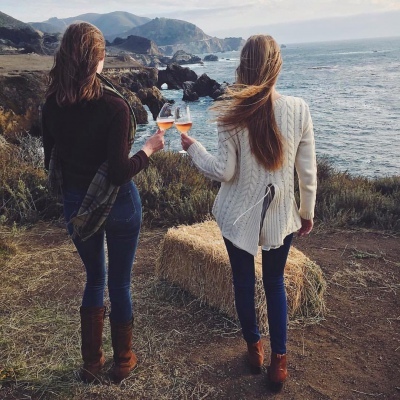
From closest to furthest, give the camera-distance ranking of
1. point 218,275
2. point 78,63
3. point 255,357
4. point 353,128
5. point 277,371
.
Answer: point 78,63, point 277,371, point 255,357, point 218,275, point 353,128

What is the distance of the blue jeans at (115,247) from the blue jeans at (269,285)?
57 cm

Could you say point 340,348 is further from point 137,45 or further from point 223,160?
point 137,45

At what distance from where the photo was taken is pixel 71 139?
103 inches

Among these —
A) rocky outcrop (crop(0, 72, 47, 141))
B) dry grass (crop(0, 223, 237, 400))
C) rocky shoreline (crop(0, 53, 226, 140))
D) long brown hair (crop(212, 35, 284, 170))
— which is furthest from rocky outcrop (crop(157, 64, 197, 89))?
long brown hair (crop(212, 35, 284, 170))

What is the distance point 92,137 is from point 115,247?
63cm

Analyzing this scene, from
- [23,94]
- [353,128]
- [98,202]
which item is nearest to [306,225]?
[98,202]

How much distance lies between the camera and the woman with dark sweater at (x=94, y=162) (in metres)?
2.46

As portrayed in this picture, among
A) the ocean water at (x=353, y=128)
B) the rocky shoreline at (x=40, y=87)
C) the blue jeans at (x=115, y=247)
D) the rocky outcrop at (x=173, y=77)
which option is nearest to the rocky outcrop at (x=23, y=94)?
the rocky shoreline at (x=40, y=87)

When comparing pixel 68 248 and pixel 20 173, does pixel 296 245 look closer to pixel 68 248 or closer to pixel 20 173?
pixel 68 248

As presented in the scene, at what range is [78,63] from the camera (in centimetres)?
243

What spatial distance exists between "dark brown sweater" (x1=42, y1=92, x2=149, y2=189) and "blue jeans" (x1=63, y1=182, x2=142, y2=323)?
0.15m

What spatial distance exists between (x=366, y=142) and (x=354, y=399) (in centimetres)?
1727

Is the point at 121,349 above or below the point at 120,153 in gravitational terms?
below

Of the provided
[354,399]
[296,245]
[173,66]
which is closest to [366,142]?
[296,245]
